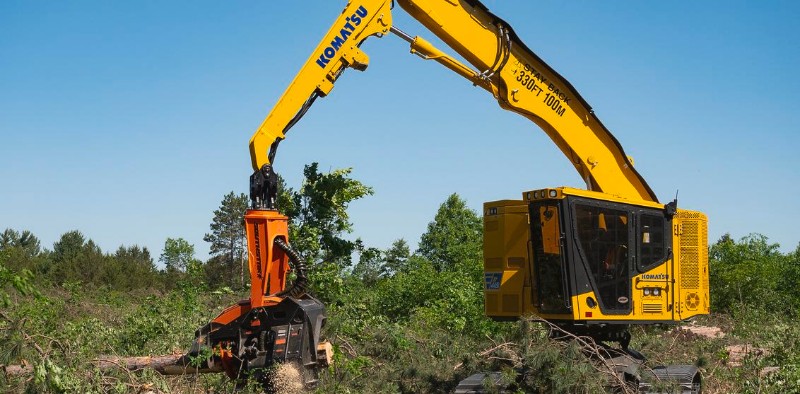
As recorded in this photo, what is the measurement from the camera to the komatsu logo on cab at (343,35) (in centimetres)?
1011

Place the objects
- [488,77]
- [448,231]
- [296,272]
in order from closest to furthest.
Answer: [296,272] → [488,77] → [448,231]

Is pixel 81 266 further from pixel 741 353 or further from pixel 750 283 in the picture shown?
pixel 741 353

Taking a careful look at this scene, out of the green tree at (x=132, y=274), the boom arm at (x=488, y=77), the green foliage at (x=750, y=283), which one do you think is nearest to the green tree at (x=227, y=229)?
the green tree at (x=132, y=274)

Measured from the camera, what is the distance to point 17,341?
8.56 m

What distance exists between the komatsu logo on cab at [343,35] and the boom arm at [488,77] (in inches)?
0.5

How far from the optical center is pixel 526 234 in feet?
36.7

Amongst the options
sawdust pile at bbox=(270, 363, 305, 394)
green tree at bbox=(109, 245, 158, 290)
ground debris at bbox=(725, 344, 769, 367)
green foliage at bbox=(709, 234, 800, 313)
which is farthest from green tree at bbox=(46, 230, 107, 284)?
sawdust pile at bbox=(270, 363, 305, 394)

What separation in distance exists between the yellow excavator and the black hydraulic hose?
2cm

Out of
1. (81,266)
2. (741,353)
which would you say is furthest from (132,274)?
(741,353)

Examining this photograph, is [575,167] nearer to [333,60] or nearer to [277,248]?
[333,60]

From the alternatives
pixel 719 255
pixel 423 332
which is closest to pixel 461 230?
pixel 719 255

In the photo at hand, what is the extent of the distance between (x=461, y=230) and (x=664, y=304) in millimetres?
56632

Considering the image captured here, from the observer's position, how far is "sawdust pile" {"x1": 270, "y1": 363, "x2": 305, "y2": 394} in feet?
28.8

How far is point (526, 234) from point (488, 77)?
218cm
